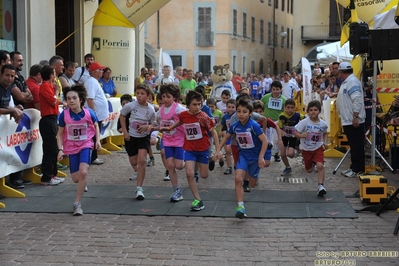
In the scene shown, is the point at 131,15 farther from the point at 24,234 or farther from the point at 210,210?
the point at 24,234

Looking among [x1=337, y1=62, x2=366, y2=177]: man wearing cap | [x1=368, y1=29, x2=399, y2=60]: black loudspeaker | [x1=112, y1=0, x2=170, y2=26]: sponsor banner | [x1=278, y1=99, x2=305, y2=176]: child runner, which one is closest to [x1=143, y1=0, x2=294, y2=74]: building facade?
[x1=112, y1=0, x2=170, y2=26]: sponsor banner

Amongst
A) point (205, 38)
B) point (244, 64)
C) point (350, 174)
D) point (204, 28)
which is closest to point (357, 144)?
point (350, 174)

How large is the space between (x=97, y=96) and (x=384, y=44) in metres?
5.98

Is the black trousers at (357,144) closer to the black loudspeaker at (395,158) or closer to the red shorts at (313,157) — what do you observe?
the black loudspeaker at (395,158)

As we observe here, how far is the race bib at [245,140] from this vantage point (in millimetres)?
8773

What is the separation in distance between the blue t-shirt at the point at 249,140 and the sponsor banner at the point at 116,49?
7.92 metres

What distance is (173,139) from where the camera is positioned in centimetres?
966

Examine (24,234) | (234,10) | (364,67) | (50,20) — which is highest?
(234,10)

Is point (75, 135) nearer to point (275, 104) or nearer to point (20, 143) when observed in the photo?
point (20, 143)

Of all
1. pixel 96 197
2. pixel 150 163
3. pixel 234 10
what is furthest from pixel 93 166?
pixel 234 10

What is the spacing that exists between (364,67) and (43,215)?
6.89 m

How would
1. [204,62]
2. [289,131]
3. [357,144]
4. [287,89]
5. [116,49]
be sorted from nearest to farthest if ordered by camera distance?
[357,144]
[289,131]
[116,49]
[287,89]
[204,62]

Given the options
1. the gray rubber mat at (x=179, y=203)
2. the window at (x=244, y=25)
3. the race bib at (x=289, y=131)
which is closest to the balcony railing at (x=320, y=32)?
the window at (x=244, y=25)

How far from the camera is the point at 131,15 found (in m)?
16.0
